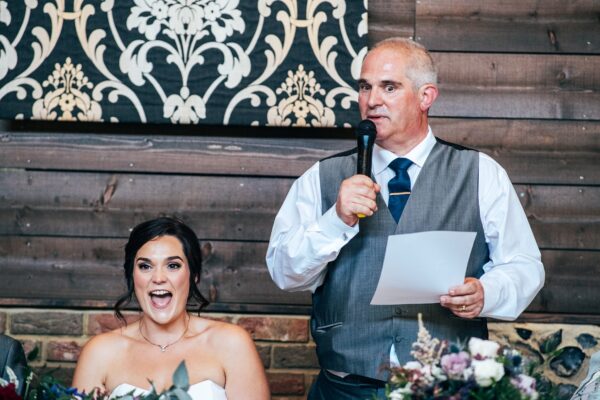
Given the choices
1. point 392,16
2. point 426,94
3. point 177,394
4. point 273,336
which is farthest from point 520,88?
point 177,394

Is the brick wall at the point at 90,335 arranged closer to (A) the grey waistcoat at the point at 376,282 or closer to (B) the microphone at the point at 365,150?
(A) the grey waistcoat at the point at 376,282

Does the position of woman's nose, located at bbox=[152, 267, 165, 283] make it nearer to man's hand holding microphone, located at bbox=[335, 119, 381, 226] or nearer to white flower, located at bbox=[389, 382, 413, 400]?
man's hand holding microphone, located at bbox=[335, 119, 381, 226]

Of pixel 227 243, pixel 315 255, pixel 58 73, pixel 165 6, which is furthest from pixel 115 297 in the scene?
pixel 315 255

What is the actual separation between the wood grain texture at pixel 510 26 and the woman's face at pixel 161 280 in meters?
1.41

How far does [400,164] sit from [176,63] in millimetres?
1275

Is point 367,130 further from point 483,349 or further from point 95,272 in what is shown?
point 95,272

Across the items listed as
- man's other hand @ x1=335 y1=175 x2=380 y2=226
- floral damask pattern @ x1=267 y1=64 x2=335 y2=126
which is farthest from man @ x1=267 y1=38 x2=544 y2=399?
floral damask pattern @ x1=267 y1=64 x2=335 y2=126

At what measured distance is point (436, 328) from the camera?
9.02 feet

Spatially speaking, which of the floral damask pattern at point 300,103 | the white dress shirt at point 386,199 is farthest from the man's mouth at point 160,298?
the floral damask pattern at point 300,103

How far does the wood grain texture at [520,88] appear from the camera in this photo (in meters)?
3.87

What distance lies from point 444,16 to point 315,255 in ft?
5.09

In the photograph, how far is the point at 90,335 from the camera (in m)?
3.86

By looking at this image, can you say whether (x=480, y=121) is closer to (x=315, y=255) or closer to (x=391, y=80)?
(x=391, y=80)

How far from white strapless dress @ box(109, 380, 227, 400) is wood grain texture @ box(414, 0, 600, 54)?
1.63m
